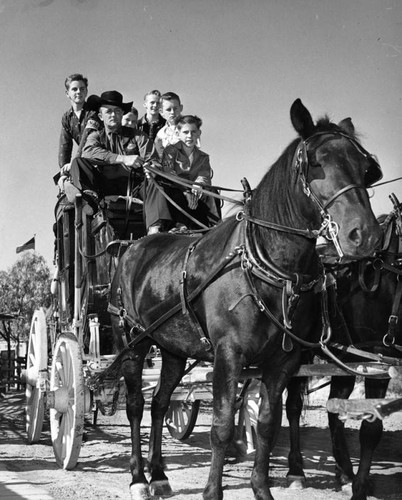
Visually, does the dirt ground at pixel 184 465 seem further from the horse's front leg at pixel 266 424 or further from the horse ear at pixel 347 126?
the horse ear at pixel 347 126

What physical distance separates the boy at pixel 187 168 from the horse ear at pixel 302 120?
227 centimetres

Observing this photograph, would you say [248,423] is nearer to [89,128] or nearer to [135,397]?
[135,397]

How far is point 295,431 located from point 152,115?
189 inches

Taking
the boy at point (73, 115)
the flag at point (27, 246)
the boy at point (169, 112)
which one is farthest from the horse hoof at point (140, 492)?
the flag at point (27, 246)

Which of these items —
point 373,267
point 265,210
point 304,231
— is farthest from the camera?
point 373,267

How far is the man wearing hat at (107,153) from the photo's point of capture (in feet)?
22.6

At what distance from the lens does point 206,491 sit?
173 inches

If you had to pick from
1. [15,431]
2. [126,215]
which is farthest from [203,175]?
[15,431]

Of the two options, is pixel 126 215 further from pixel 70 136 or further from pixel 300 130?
pixel 300 130

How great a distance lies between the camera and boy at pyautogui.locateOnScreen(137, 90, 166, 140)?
9.23m

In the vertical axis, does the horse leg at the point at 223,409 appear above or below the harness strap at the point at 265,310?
below

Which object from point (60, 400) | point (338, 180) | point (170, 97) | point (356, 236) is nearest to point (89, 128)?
point (170, 97)

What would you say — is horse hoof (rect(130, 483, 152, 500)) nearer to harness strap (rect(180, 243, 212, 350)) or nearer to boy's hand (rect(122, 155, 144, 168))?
harness strap (rect(180, 243, 212, 350))

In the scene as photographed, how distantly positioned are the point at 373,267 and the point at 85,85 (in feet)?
15.5
